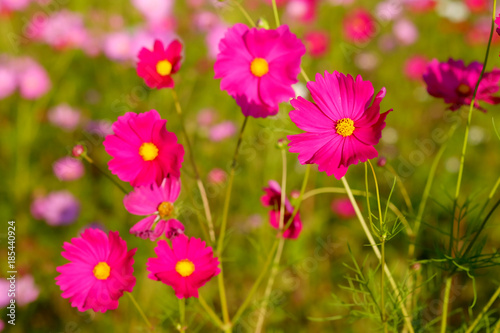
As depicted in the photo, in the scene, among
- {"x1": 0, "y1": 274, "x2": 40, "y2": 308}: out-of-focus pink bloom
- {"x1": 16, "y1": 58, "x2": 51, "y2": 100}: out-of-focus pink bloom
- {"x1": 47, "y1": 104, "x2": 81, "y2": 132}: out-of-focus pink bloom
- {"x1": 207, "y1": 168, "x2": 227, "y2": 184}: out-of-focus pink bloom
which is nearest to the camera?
{"x1": 0, "y1": 274, "x2": 40, "y2": 308}: out-of-focus pink bloom

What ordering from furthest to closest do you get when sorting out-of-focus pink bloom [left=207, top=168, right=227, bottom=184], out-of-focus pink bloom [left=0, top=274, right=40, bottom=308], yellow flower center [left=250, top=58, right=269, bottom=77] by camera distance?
out-of-focus pink bloom [left=207, top=168, right=227, bottom=184], out-of-focus pink bloom [left=0, top=274, right=40, bottom=308], yellow flower center [left=250, top=58, right=269, bottom=77]

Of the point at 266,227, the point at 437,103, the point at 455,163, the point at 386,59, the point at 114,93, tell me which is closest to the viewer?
the point at 266,227

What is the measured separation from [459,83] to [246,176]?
113 centimetres

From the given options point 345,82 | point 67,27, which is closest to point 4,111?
point 67,27

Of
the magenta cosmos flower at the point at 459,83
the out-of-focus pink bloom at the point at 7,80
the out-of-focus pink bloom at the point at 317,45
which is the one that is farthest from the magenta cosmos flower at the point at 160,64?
the out-of-focus pink bloom at the point at 7,80

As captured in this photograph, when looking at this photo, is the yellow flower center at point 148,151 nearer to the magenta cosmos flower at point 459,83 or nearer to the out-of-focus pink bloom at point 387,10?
the magenta cosmos flower at point 459,83

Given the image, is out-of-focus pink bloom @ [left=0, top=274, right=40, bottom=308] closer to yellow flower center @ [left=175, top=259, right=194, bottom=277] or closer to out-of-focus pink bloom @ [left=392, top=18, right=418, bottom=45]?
yellow flower center @ [left=175, top=259, right=194, bottom=277]

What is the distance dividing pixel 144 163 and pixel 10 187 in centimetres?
133

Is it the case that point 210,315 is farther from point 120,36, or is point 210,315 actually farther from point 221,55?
point 120,36

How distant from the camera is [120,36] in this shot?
1934 millimetres

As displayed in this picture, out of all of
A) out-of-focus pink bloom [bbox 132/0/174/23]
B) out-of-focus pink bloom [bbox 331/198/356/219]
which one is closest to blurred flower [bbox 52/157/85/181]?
out-of-focus pink bloom [bbox 132/0/174/23]

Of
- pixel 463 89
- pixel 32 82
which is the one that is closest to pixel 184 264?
pixel 463 89

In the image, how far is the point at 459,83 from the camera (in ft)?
2.34

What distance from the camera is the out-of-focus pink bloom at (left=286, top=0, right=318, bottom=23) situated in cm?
193
